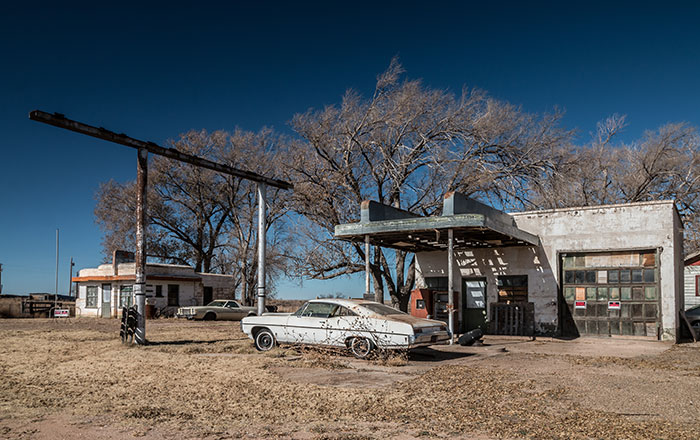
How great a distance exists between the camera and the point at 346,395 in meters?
8.34

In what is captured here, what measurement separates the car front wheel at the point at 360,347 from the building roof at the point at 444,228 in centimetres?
467

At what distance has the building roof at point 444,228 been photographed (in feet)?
51.4

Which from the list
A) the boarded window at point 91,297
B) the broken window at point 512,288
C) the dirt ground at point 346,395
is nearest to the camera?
the dirt ground at point 346,395

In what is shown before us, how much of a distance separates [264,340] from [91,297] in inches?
1058

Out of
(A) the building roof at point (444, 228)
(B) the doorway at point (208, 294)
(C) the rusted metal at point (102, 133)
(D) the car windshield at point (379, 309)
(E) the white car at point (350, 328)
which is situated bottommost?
(B) the doorway at point (208, 294)

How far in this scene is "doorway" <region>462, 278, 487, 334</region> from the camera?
20500 millimetres

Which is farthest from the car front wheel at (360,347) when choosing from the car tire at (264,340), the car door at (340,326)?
the car tire at (264,340)

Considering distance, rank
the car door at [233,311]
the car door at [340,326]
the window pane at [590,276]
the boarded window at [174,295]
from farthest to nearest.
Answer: the boarded window at [174,295] → the car door at [233,311] → the window pane at [590,276] → the car door at [340,326]

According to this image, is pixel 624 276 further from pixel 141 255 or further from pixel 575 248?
pixel 141 255

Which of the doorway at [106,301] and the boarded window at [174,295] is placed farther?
the boarded window at [174,295]

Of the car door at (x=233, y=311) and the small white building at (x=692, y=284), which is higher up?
the small white building at (x=692, y=284)

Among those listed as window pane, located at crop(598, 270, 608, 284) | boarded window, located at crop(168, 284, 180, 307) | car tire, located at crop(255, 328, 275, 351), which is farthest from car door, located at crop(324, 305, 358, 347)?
boarded window, located at crop(168, 284, 180, 307)

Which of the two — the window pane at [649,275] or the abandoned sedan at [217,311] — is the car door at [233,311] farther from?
the window pane at [649,275]

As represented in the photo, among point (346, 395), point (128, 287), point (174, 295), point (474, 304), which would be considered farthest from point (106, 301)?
point (346, 395)
